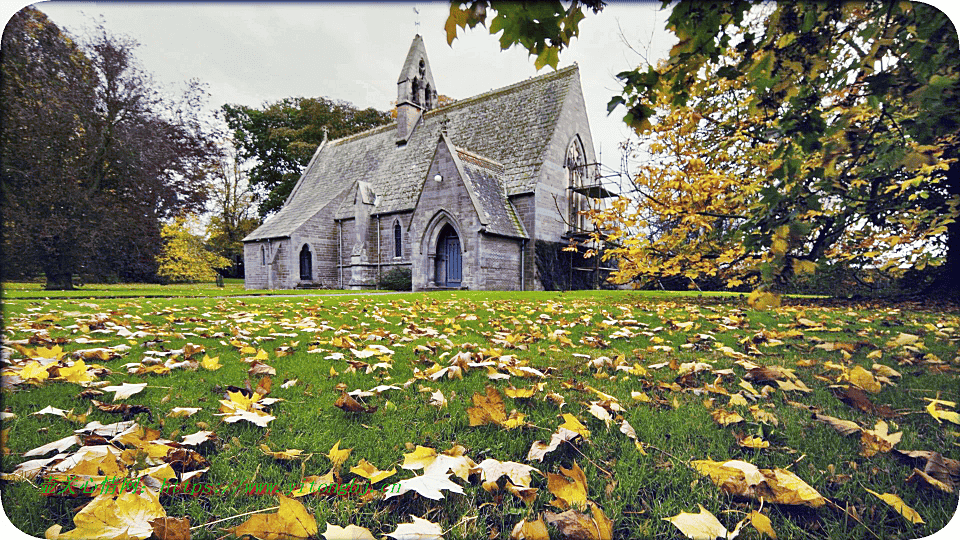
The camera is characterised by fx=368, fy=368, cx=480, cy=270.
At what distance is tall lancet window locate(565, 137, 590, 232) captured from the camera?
57.3 feet

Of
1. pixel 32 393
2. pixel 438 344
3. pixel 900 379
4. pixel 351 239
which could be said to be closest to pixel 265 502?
pixel 32 393

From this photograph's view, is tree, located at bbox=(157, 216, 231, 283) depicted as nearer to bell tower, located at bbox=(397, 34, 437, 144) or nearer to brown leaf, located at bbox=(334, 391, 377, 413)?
bell tower, located at bbox=(397, 34, 437, 144)

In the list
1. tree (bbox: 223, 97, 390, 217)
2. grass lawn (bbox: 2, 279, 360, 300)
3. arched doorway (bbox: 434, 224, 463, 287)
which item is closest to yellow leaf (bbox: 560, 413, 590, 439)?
grass lawn (bbox: 2, 279, 360, 300)

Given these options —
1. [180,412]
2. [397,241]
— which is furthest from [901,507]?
[397,241]

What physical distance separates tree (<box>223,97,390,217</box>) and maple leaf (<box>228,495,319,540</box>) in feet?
113

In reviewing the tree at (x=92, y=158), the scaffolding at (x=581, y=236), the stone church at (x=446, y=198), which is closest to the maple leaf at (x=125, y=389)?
the tree at (x=92, y=158)

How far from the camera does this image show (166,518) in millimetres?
1033

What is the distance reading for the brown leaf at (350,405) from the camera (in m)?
1.88

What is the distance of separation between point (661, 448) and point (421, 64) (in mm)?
24935

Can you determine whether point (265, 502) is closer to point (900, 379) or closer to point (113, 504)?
point (113, 504)

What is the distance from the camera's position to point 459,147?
1731cm

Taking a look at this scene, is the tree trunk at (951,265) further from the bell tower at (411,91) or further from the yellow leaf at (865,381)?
the bell tower at (411,91)

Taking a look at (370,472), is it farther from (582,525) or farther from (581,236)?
(581,236)

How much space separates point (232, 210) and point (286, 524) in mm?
36644
